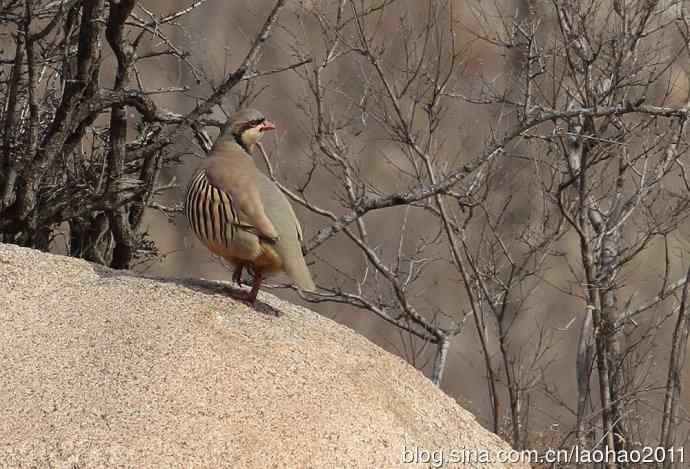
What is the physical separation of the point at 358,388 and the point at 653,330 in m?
4.67

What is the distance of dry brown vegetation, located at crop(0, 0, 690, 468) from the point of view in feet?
26.1

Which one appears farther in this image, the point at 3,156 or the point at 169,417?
the point at 3,156

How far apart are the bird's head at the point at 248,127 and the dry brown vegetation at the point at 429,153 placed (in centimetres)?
76

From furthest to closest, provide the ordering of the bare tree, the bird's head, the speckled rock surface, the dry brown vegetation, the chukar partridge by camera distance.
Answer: the dry brown vegetation, the bare tree, the bird's head, the chukar partridge, the speckled rock surface

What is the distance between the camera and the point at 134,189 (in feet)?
26.7

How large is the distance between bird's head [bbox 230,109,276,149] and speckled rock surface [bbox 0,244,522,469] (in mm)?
885

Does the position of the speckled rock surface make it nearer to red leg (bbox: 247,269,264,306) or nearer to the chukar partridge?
red leg (bbox: 247,269,264,306)

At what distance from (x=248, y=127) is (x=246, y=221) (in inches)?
29.6

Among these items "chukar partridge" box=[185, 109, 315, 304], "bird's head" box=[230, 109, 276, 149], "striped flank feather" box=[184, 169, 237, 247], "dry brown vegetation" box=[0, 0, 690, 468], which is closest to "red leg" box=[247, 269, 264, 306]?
"chukar partridge" box=[185, 109, 315, 304]

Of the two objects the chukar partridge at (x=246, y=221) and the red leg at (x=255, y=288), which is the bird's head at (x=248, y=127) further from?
the red leg at (x=255, y=288)

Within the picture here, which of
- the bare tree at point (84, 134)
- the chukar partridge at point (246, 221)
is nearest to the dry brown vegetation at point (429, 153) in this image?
the bare tree at point (84, 134)

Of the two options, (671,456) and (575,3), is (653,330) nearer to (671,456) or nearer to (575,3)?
(671,456)

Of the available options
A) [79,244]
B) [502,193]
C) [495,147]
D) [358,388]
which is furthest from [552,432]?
[358,388]

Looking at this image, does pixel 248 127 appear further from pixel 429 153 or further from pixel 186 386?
pixel 429 153
